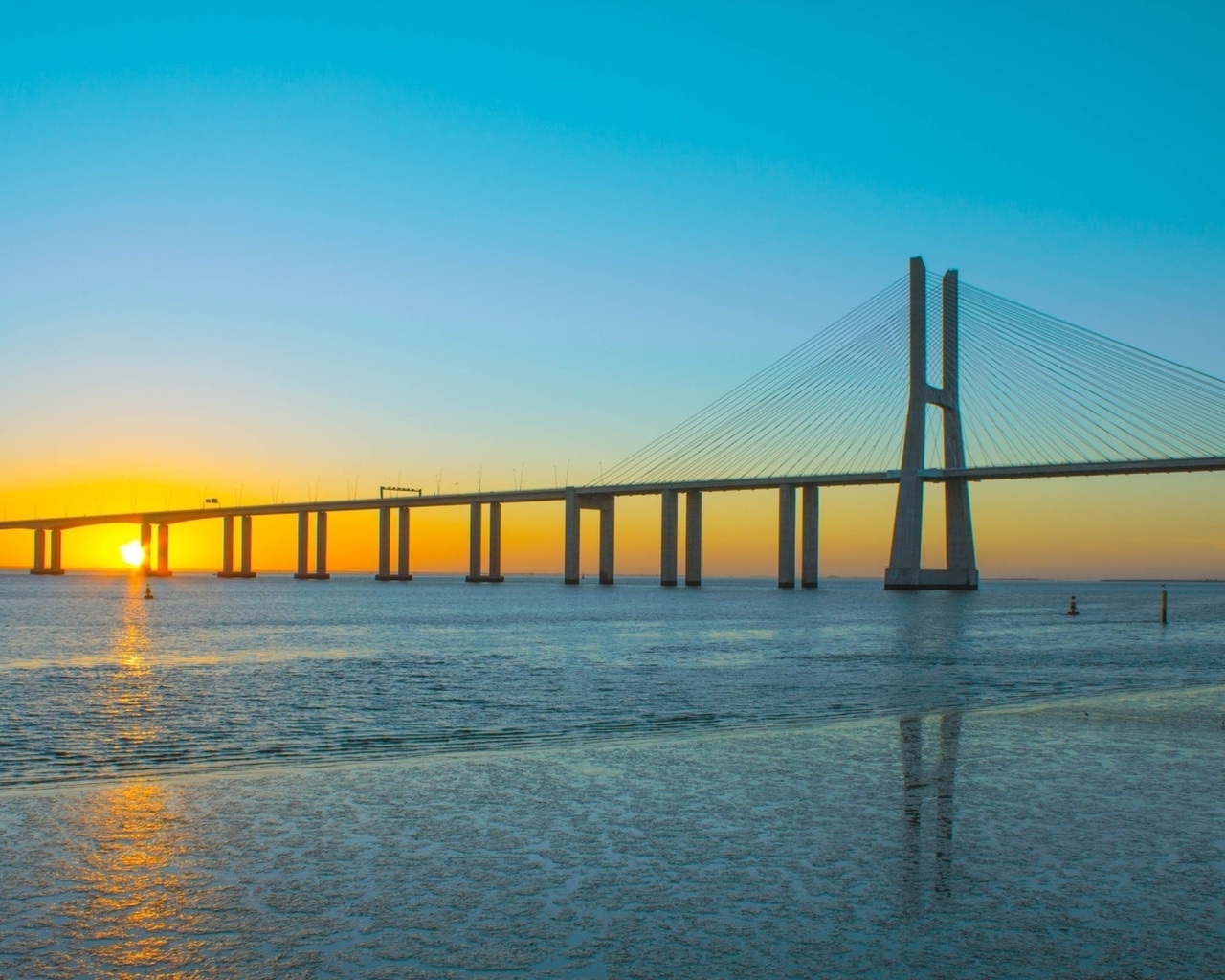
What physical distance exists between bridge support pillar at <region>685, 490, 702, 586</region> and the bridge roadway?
100mm

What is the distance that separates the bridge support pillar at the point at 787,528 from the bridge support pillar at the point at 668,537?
10.4m

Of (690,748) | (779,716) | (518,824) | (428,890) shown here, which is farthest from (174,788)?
(779,716)

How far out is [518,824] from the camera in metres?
7.07

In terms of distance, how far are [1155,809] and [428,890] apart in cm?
473

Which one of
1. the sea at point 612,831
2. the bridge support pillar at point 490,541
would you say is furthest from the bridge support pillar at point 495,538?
the sea at point 612,831

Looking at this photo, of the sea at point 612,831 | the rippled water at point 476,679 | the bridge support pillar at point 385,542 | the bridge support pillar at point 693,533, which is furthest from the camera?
the bridge support pillar at point 385,542

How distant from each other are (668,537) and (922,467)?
3115 cm

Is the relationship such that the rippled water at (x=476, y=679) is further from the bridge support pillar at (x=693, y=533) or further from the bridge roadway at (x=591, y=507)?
the bridge support pillar at (x=693, y=533)

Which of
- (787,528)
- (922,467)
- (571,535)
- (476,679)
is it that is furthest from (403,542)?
(476,679)

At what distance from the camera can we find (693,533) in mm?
102000

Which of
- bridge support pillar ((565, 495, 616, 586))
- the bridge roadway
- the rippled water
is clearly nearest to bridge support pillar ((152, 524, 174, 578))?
the bridge roadway

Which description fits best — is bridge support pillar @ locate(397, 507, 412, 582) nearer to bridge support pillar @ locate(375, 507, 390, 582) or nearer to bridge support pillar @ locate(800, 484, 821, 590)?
bridge support pillar @ locate(375, 507, 390, 582)

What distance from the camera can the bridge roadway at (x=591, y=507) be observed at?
77.1 meters

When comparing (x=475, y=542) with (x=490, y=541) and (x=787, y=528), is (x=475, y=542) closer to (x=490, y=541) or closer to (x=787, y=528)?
(x=490, y=541)
